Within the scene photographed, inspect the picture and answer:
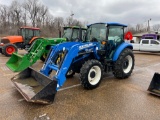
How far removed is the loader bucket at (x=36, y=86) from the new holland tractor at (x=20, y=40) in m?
8.25

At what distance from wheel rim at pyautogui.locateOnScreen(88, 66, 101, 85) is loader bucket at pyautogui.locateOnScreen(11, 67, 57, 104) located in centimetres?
142

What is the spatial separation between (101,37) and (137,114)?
10.2 feet

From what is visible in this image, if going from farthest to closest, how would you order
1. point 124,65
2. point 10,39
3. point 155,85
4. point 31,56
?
point 10,39 → point 31,56 → point 124,65 → point 155,85

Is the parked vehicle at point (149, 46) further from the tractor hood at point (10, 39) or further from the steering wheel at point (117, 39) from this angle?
the tractor hood at point (10, 39)

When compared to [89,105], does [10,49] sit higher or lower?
higher

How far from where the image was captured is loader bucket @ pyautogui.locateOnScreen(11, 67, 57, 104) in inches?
146

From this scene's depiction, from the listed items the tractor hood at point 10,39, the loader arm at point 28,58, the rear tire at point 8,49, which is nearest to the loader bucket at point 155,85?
the loader arm at point 28,58

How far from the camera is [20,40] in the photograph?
13586 millimetres

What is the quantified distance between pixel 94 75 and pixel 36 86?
182 centimetres

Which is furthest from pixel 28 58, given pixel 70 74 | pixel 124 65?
pixel 124 65

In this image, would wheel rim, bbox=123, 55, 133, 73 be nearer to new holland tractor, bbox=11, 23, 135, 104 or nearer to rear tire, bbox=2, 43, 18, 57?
new holland tractor, bbox=11, 23, 135, 104

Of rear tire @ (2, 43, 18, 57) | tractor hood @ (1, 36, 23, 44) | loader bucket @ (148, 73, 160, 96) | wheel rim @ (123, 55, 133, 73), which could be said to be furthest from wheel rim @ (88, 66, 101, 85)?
tractor hood @ (1, 36, 23, 44)

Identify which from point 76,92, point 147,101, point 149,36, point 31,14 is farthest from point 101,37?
A: point 31,14

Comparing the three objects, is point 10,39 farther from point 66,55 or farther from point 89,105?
point 89,105
